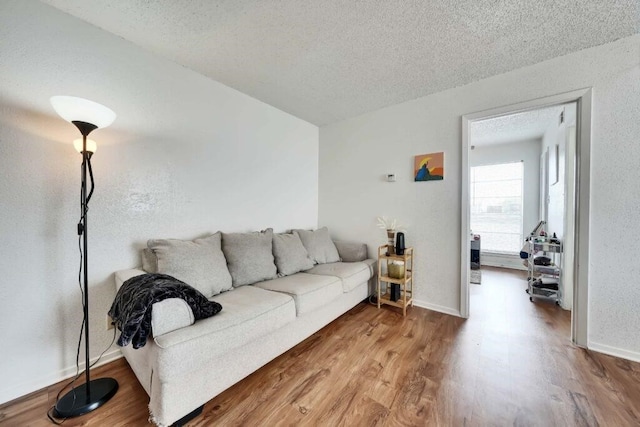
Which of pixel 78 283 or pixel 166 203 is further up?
pixel 166 203

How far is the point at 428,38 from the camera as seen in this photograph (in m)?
1.86

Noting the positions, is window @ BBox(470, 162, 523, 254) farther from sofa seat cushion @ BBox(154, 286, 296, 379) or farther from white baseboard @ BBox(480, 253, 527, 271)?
sofa seat cushion @ BBox(154, 286, 296, 379)

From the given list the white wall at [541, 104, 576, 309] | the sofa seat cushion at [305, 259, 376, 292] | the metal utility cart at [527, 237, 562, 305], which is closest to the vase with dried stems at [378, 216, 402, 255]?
the sofa seat cushion at [305, 259, 376, 292]

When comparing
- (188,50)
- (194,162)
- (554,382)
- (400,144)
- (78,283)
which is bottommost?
(554,382)

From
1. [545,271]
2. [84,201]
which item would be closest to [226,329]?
[84,201]

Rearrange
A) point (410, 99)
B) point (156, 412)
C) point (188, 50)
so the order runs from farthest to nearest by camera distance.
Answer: point (410, 99) < point (188, 50) < point (156, 412)

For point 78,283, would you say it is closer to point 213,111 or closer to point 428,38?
point 213,111

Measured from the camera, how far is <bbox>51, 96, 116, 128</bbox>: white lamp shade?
4.30ft

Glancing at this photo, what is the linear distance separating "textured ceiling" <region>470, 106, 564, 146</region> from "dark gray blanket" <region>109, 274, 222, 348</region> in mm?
3623

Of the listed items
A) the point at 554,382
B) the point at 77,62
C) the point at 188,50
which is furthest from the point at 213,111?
the point at 554,382

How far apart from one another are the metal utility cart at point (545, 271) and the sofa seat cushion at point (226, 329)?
3196 mm

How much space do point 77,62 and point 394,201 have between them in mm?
3094

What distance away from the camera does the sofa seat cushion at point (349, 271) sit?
2451 millimetres

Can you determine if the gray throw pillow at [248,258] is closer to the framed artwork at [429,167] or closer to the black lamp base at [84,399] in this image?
the black lamp base at [84,399]
